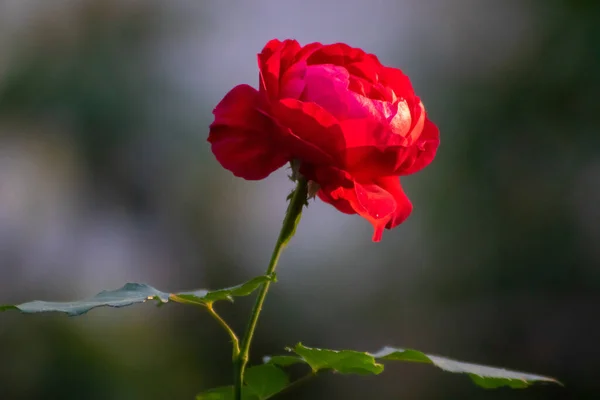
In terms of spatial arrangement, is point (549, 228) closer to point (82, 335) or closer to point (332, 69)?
point (82, 335)

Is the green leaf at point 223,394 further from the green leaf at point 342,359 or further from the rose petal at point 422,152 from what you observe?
the rose petal at point 422,152

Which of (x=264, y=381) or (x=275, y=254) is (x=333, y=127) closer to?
(x=275, y=254)

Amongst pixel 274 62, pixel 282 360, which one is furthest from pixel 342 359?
pixel 274 62

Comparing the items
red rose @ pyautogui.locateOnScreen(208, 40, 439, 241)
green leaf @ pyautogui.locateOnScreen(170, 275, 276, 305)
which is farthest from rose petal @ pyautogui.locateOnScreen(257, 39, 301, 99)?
green leaf @ pyautogui.locateOnScreen(170, 275, 276, 305)

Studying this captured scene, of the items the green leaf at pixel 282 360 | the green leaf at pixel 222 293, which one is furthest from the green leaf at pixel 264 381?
the green leaf at pixel 222 293

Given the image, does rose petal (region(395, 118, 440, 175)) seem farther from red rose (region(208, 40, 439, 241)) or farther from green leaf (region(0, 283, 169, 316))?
green leaf (region(0, 283, 169, 316))
